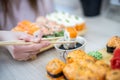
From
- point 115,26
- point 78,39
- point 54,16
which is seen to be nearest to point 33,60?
point 78,39

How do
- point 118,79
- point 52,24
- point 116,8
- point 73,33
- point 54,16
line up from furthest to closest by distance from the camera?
point 116,8
point 54,16
point 52,24
point 73,33
point 118,79

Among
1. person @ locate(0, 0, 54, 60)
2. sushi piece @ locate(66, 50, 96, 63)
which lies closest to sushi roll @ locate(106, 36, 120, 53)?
sushi piece @ locate(66, 50, 96, 63)

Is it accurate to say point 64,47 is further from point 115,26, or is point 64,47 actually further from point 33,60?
point 115,26

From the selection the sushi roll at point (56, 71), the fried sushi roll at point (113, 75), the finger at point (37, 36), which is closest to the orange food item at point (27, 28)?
the finger at point (37, 36)

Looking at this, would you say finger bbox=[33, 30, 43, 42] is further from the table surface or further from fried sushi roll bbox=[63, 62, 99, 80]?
fried sushi roll bbox=[63, 62, 99, 80]

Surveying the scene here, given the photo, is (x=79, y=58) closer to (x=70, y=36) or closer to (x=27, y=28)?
(x=70, y=36)

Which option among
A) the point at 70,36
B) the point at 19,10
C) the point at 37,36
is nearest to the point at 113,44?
the point at 70,36
